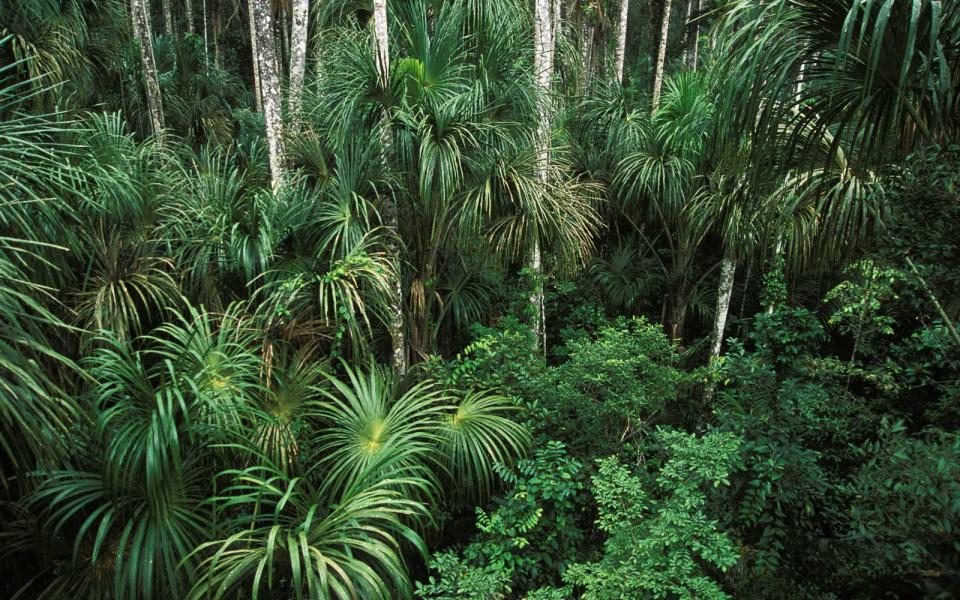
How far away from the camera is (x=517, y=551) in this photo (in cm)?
370

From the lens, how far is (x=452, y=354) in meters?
6.11

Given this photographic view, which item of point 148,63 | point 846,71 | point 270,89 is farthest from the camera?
point 148,63

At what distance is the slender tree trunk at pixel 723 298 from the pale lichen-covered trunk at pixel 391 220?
3.78 metres

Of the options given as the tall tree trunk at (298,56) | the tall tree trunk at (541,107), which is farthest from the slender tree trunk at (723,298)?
the tall tree trunk at (298,56)

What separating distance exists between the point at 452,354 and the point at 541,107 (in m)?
2.62

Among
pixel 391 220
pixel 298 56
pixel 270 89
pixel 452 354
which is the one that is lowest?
pixel 452 354

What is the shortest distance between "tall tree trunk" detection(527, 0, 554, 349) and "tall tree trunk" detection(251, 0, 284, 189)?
223 cm

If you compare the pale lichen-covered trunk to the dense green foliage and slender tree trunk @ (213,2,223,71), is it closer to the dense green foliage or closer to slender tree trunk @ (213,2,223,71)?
the dense green foliage

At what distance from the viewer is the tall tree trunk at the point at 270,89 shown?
493 centimetres

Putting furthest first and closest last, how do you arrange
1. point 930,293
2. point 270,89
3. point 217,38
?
point 217,38 → point 270,89 → point 930,293

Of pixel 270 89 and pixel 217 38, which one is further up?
pixel 217 38

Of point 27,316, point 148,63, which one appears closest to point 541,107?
point 27,316

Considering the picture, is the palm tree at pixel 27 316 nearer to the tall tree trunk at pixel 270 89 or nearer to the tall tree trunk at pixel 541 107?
the tall tree trunk at pixel 270 89

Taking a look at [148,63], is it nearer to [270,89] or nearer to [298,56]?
[298,56]
